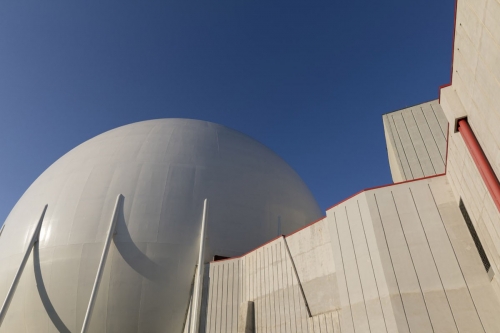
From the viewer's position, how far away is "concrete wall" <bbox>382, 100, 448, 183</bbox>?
51.2 ft

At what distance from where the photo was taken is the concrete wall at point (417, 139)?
51.2 ft

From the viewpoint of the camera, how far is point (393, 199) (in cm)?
961

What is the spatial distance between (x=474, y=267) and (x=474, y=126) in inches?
146

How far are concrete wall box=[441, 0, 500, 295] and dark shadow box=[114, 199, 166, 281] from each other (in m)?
11.3

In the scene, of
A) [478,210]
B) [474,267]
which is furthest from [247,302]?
[478,210]

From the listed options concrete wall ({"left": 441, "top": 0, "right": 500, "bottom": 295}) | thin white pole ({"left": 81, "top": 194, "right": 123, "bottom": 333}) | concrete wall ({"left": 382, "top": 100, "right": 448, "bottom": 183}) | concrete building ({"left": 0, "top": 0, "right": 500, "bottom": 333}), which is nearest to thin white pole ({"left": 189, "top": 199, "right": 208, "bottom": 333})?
concrete building ({"left": 0, "top": 0, "right": 500, "bottom": 333})

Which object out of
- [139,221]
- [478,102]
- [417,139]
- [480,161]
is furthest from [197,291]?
[417,139]

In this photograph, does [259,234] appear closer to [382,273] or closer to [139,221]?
[139,221]

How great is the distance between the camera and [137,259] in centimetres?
1353

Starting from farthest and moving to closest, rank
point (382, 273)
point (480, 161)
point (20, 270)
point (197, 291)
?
point (20, 270), point (197, 291), point (382, 273), point (480, 161)

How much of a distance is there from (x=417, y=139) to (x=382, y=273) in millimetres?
10433

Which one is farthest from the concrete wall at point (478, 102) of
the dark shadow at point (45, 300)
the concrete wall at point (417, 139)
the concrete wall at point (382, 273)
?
the dark shadow at point (45, 300)

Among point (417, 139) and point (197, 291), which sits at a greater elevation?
point (417, 139)

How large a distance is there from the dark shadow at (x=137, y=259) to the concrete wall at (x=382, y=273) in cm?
312
